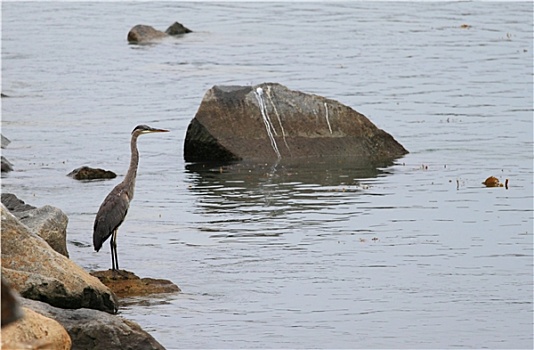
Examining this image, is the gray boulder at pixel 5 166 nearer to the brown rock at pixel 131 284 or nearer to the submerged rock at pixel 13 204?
the submerged rock at pixel 13 204

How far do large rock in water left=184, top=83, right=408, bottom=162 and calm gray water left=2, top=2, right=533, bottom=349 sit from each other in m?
0.52

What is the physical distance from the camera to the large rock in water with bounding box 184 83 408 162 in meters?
16.2

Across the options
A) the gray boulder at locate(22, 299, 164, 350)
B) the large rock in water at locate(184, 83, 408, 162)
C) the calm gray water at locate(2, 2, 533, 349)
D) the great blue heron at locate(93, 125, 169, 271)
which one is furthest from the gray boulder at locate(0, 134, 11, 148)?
the gray boulder at locate(22, 299, 164, 350)

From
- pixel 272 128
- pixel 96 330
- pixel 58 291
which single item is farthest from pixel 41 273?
pixel 272 128

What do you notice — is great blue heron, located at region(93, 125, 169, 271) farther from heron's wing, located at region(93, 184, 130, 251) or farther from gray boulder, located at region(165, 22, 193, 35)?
gray boulder, located at region(165, 22, 193, 35)

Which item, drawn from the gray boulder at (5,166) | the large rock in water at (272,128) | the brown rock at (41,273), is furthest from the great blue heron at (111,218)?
the large rock in water at (272,128)

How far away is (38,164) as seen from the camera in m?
16.5

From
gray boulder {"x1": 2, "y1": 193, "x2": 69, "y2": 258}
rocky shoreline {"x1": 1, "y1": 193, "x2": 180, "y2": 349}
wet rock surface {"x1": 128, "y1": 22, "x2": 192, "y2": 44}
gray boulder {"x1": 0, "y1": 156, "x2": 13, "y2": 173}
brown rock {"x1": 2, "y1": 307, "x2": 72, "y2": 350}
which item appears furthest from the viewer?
wet rock surface {"x1": 128, "y1": 22, "x2": 192, "y2": 44}

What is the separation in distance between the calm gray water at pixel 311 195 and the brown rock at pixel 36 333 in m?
2.08

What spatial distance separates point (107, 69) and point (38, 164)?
1222cm

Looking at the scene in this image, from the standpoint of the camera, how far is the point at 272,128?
16.3 m

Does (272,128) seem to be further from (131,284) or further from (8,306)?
(8,306)

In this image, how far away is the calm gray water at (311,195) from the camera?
8914mm

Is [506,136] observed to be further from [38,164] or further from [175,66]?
[175,66]
